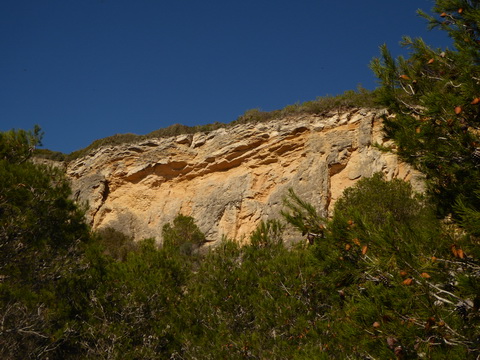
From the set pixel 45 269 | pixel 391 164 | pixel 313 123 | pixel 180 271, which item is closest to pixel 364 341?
pixel 45 269

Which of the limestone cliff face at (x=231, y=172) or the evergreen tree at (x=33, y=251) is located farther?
the limestone cliff face at (x=231, y=172)

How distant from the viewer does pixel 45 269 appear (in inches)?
292

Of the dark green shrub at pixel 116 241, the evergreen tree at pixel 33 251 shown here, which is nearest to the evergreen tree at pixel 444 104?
the evergreen tree at pixel 33 251

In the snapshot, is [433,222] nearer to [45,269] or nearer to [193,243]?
[45,269]

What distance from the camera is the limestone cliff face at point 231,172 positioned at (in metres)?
21.7

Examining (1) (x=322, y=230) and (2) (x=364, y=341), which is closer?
(2) (x=364, y=341)

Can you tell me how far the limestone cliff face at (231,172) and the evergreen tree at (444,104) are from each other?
A: 14.3 m

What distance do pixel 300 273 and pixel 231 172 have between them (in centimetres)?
1853

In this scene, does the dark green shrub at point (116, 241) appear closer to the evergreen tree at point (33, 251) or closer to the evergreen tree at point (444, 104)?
the evergreen tree at point (33, 251)

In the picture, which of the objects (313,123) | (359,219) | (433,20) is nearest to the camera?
(359,219)

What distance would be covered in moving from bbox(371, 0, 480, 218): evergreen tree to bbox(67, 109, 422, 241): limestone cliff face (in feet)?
47.0

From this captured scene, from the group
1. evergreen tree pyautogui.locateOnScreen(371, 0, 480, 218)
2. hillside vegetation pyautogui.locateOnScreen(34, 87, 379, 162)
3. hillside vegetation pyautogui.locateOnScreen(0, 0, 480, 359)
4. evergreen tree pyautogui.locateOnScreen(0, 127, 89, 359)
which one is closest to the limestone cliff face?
hillside vegetation pyautogui.locateOnScreen(34, 87, 379, 162)

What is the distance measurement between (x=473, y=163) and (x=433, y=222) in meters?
0.93

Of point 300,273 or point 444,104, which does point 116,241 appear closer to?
point 300,273
